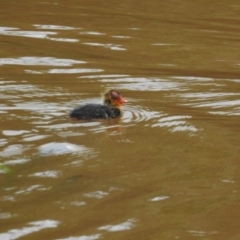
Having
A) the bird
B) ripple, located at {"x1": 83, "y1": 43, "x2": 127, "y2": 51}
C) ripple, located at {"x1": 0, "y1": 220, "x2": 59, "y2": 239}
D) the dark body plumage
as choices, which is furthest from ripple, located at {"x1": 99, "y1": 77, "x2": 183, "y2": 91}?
ripple, located at {"x1": 0, "y1": 220, "x2": 59, "y2": 239}

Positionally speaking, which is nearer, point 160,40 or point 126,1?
point 160,40

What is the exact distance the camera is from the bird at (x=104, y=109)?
7914mm

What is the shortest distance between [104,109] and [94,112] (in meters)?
0.15

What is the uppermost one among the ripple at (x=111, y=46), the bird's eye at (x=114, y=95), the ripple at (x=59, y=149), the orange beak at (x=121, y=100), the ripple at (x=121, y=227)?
the ripple at (x=111, y=46)

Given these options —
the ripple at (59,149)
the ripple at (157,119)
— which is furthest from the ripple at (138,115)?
the ripple at (59,149)

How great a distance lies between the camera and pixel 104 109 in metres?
8.16

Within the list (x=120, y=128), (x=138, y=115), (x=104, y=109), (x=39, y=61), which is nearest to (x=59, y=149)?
(x=120, y=128)

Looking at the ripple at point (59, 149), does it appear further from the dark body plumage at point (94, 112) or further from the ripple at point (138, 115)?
the ripple at point (138, 115)

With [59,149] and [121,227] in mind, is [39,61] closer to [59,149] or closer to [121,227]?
[59,149]

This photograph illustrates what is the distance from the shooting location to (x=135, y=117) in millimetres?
8242

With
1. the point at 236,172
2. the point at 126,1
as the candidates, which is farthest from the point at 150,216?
the point at 126,1

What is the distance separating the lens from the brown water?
5539 mm

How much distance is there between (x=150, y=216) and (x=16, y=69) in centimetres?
468

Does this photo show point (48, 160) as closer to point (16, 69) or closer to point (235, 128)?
point (235, 128)
